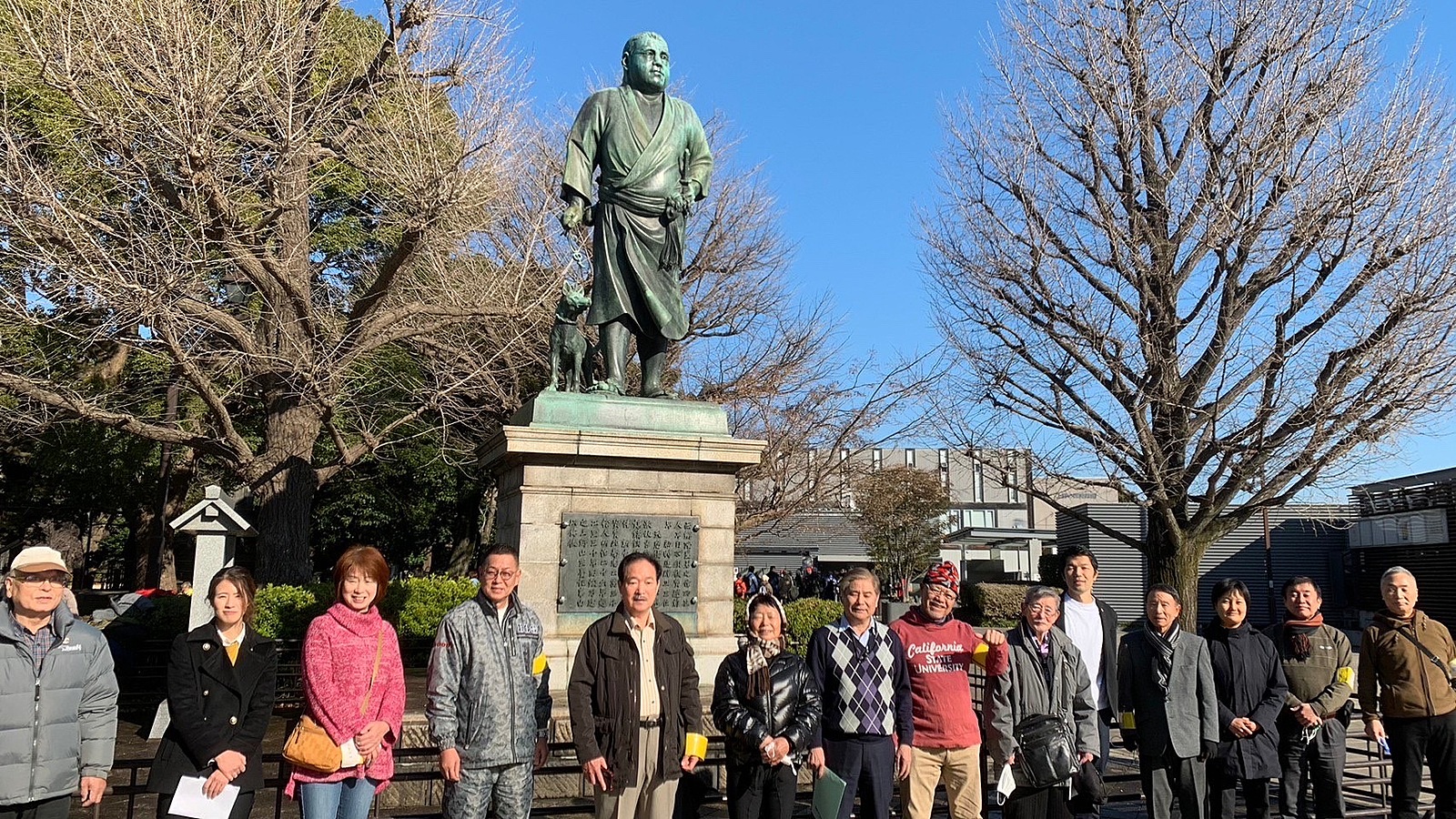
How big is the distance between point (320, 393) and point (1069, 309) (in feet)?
33.6

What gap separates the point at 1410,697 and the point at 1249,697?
1.00 metres

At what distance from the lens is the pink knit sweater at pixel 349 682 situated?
392cm

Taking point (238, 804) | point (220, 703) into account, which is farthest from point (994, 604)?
point (220, 703)

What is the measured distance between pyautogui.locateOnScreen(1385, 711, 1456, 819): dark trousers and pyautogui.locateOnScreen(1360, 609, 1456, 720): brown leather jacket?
0.21 feet

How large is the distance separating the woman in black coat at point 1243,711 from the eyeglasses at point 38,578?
541 centimetres

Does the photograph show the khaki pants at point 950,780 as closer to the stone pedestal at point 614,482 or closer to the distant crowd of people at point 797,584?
the stone pedestal at point 614,482

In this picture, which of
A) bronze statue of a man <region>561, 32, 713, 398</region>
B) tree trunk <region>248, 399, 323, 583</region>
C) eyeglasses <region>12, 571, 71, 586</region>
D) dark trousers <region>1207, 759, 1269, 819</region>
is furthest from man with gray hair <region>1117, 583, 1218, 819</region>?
tree trunk <region>248, 399, 323, 583</region>

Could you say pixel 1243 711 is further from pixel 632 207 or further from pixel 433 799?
pixel 632 207

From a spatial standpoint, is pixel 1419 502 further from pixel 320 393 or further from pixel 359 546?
pixel 359 546

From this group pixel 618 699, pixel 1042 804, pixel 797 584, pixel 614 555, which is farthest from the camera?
pixel 797 584

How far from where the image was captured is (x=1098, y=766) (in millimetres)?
4914

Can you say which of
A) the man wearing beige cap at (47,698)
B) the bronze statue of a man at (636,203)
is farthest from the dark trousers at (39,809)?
the bronze statue of a man at (636,203)

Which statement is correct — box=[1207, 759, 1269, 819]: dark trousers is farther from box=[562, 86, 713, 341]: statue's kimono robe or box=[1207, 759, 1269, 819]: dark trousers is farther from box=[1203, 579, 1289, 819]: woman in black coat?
box=[562, 86, 713, 341]: statue's kimono robe

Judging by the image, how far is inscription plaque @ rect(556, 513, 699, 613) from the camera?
22.7ft
